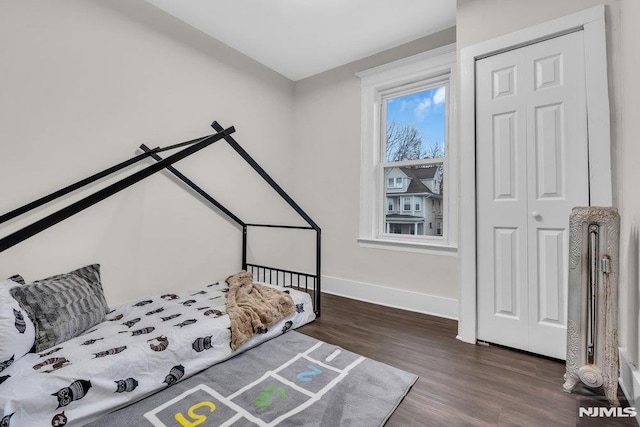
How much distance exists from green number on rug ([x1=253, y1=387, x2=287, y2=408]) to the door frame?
1.36 meters

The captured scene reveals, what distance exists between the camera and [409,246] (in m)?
2.90

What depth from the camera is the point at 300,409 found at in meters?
1.38

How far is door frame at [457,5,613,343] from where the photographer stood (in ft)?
5.66

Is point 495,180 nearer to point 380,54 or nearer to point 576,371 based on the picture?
point 576,371

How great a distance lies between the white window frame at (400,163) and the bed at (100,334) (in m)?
1.16

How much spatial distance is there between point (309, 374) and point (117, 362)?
0.95 meters

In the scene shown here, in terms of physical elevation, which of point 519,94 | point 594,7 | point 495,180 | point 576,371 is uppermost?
point 594,7

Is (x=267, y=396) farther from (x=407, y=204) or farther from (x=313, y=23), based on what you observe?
(x=313, y=23)

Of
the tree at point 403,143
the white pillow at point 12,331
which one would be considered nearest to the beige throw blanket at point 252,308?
the white pillow at point 12,331

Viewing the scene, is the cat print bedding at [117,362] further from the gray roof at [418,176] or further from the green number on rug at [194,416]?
the gray roof at [418,176]

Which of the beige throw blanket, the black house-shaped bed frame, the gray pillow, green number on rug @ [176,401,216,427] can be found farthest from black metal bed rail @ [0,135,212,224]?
green number on rug @ [176,401,216,427]

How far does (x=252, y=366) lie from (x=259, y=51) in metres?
2.91

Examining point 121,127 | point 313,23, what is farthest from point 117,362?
point 313,23

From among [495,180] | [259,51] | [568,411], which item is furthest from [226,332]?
[259,51]
